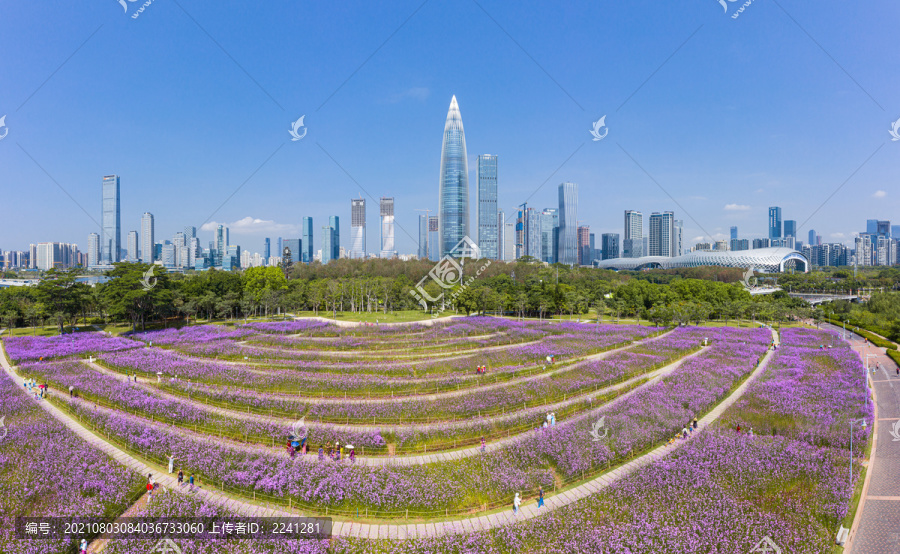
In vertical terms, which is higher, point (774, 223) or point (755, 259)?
point (774, 223)

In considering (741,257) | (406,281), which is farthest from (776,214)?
(406,281)

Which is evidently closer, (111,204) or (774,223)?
(111,204)

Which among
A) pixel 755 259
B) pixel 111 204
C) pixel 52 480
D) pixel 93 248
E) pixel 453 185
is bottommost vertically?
pixel 52 480

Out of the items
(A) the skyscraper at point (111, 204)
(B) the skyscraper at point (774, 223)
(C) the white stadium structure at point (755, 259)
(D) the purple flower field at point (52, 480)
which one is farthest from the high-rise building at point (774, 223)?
(A) the skyscraper at point (111, 204)

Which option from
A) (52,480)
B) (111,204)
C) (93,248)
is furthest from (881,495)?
(93,248)

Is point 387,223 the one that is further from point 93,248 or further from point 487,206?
point 93,248

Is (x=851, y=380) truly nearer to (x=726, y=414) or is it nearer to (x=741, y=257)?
(x=726, y=414)

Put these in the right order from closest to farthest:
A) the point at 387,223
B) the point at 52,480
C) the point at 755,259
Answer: the point at 52,480 < the point at 755,259 < the point at 387,223

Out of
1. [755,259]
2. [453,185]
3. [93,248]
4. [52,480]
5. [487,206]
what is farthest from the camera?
[93,248]
